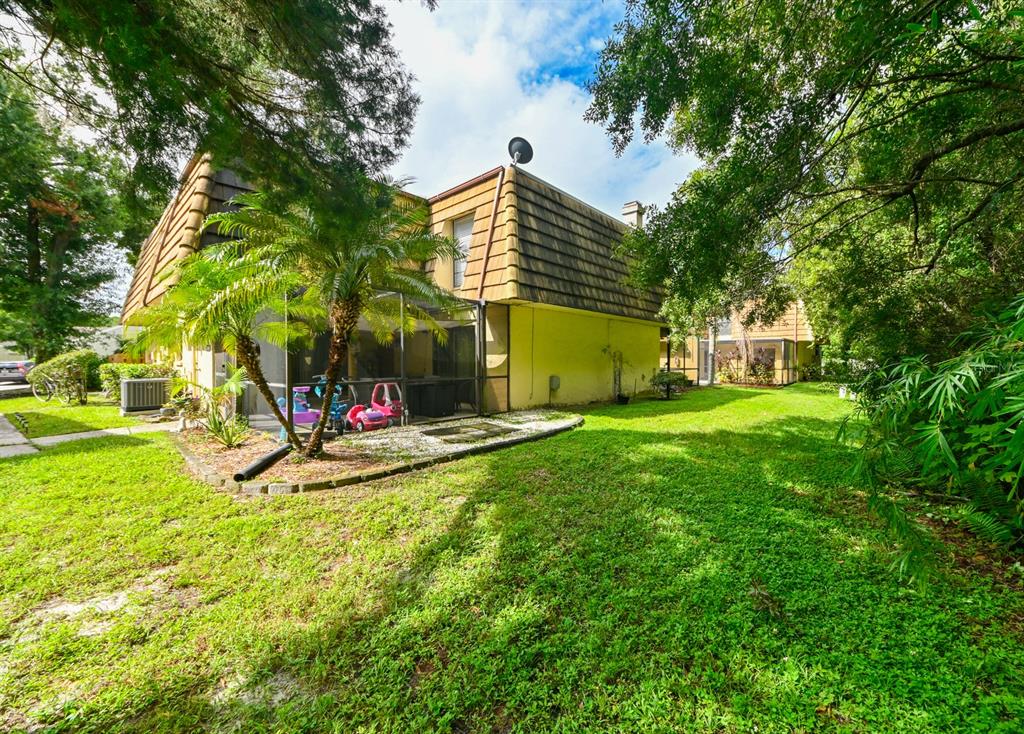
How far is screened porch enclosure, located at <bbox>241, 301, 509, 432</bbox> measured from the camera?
8664 mm

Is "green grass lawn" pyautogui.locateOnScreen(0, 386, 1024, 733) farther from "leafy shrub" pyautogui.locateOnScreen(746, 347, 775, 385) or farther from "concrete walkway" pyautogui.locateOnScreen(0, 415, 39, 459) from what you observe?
"leafy shrub" pyautogui.locateOnScreen(746, 347, 775, 385)

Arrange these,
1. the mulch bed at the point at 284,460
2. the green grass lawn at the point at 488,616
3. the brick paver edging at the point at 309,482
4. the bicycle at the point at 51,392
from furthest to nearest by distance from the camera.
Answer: the bicycle at the point at 51,392 → the mulch bed at the point at 284,460 → the brick paver edging at the point at 309,482 → the green grass lawn at the point at 488,616

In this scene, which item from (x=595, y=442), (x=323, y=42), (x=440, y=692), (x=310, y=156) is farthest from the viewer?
(x=595, y=442)

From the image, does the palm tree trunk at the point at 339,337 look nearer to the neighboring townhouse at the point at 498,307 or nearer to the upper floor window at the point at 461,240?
the neighboring townhouse at the point at 498,307

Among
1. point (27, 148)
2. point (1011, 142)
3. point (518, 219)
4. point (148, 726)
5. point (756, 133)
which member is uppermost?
point (27, 148)

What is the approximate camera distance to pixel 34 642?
2.26 m

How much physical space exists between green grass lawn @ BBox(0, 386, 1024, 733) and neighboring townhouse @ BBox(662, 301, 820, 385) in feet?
57.2

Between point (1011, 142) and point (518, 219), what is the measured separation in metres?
7.70

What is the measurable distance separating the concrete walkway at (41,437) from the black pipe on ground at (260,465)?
14.9 feet

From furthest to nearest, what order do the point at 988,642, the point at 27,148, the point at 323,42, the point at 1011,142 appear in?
the point at 27,148 < the point at 1011,142 < the point at 323,42 < the point at 988,642

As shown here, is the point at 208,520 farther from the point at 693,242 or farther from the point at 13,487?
the point at 693,242

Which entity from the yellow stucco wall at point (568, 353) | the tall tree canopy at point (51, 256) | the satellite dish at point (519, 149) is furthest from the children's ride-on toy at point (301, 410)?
the tall tree canopy at point (51, 256)

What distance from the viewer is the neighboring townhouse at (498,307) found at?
9102mm

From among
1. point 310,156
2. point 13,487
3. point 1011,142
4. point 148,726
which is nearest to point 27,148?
point 13,487
